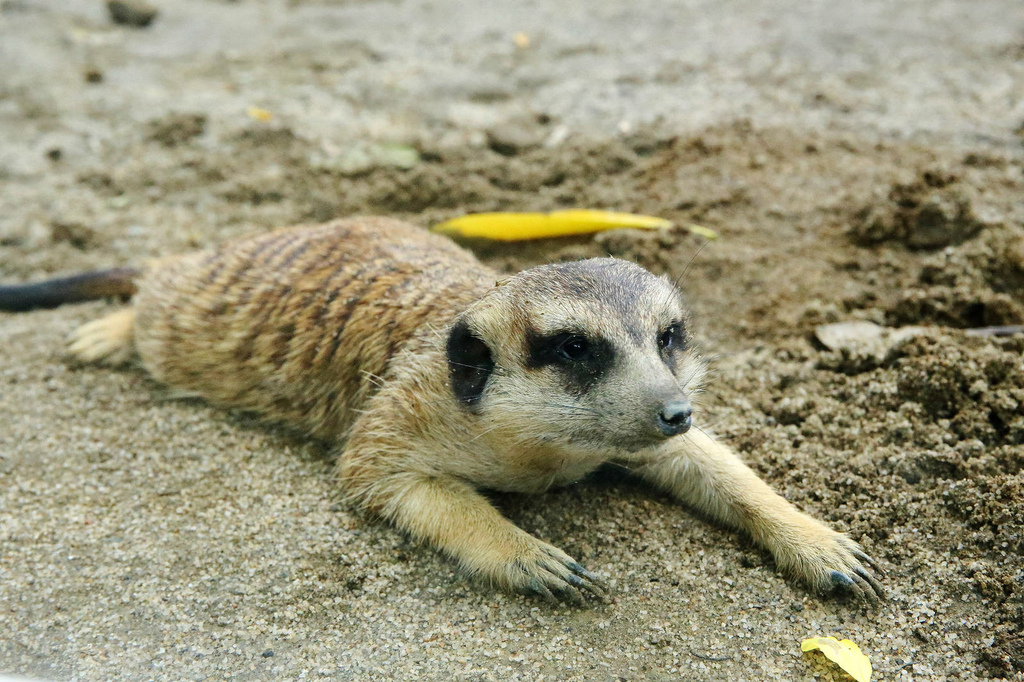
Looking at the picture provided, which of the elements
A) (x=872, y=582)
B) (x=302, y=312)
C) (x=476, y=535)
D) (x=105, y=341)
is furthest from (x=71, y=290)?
(x=872, y=582)

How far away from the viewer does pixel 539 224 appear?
453 centimetres

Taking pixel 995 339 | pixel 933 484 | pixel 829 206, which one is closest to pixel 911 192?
pixel 829 206

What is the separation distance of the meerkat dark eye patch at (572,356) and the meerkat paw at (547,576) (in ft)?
1.66

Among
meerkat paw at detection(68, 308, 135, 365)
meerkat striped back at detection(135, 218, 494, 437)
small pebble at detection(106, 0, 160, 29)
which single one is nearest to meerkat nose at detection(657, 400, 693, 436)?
meerkat striped back at detection(135, 218, 494, 437)

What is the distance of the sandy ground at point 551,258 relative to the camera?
2598 millimetres

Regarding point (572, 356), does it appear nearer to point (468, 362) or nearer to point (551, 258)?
point (468, 362)

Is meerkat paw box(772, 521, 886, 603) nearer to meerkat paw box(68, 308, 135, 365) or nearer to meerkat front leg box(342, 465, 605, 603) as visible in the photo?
meerkat front leg box(342, 465, 605, 603)

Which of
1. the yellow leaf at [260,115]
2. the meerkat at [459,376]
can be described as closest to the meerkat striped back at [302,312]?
the meerkat at [459,376]

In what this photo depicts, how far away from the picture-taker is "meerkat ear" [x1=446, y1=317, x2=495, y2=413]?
2.88 meters

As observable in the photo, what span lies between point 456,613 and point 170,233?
310 cm

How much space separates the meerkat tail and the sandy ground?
3.0 inches

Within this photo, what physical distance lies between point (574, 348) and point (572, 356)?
2 centimetres

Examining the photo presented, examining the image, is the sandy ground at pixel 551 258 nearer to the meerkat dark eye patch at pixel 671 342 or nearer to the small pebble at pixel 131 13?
the small pebble at pixel 131 13

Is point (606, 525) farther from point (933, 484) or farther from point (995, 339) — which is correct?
point (995, 339)
